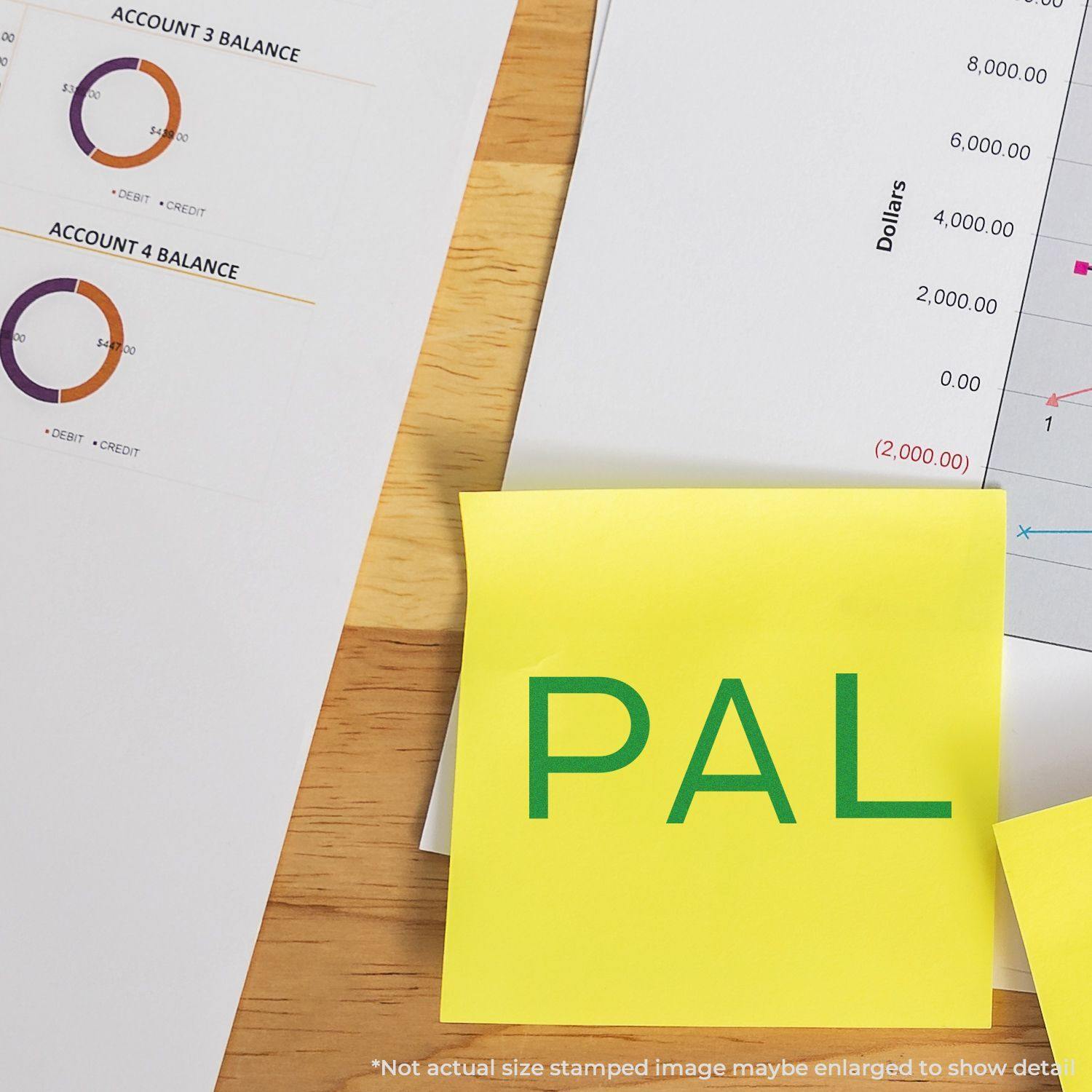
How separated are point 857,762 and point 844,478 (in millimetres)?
109

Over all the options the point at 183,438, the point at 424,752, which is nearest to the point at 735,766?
the point at 424,752

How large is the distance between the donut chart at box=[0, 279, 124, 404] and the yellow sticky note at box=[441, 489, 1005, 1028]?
16cm

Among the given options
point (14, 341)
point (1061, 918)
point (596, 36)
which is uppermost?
point (596, 36)

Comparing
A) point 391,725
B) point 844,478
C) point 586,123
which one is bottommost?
point 391,725

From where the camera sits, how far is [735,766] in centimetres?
37

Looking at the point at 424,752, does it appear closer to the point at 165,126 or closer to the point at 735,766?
the point at 735,766

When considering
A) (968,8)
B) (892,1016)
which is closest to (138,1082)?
(892,1016)

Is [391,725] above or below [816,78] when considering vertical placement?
below

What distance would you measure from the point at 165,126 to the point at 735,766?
13.3 inches

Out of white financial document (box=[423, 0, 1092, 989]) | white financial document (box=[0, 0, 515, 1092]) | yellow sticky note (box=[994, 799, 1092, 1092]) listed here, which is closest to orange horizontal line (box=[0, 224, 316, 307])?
white financial document (box=[0, 0, 515, 1092])

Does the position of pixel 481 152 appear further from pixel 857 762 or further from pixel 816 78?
pixel 857 762

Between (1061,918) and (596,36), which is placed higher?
(596,36)

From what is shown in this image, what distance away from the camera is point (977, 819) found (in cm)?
37

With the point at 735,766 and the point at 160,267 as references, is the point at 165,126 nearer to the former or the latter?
the point at 160,267
